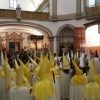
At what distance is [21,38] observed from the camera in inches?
984

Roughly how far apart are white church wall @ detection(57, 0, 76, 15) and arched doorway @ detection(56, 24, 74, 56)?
1.48 metres

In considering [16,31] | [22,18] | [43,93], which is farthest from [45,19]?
[43,93]

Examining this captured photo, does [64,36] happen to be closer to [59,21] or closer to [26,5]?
[59,21]

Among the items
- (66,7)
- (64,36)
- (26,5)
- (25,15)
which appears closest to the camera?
(25,15)

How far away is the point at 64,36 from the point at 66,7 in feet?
9.50

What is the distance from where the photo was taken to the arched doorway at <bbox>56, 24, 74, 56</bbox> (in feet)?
64.5

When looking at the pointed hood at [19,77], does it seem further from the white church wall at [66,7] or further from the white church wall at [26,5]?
the white church wall at [26,5]

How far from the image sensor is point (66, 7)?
1995 cm

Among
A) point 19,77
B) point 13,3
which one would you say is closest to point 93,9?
point 19,77

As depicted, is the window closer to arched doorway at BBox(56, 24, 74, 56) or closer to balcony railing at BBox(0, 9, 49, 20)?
balcony railing at BBox(0, 9, 49, 20)

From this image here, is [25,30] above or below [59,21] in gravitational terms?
below

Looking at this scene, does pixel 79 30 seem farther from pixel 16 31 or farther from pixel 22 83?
pixel 22 83

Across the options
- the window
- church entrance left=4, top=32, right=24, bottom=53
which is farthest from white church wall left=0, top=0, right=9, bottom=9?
church entrance left=4, top=32, right=24, bottom=53

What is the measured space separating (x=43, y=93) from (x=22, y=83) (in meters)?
0.77
